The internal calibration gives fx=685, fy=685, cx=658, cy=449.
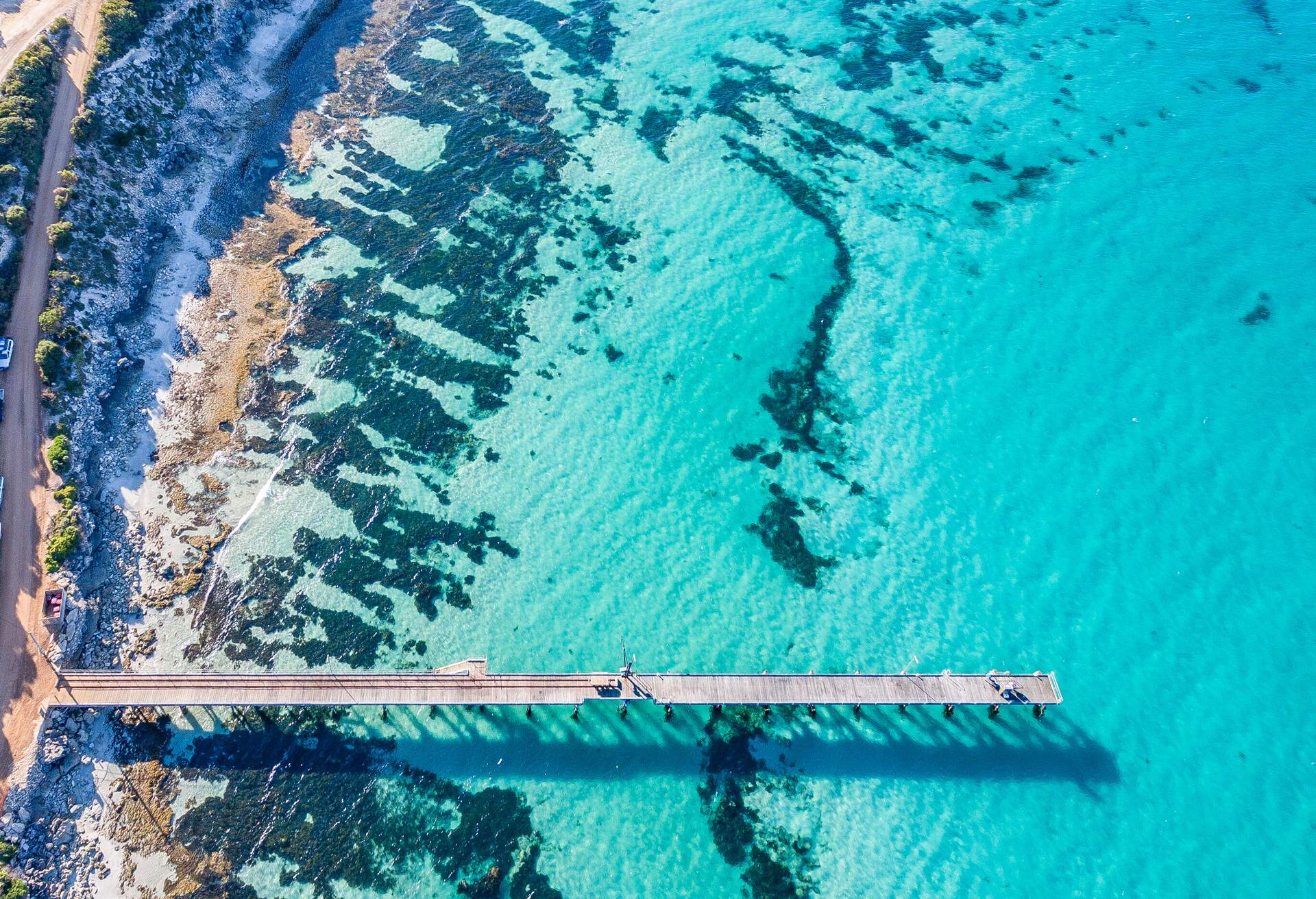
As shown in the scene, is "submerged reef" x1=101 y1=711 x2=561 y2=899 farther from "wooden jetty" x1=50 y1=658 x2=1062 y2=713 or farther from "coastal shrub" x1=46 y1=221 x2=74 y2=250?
"coastal shrub" x1=46 y1=221 x2=74 y2=250

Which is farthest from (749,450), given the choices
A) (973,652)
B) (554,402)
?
(973,652)

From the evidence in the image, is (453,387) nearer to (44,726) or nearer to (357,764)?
(357,764)

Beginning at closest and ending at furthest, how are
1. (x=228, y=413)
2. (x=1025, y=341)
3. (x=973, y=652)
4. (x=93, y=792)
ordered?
(x=93, y=792)
(x=973, y=652)
(x=228, y=413)
(x=1025, y=341)

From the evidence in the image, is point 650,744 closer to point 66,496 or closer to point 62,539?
point 62,539

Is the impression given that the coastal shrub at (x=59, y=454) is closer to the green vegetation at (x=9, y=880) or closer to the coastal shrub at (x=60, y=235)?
the coastal shrub at (x=60, y=235)

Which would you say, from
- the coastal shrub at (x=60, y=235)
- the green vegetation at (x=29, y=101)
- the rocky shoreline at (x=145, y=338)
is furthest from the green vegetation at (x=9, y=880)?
the green vegetation at (x=29, y=101)
